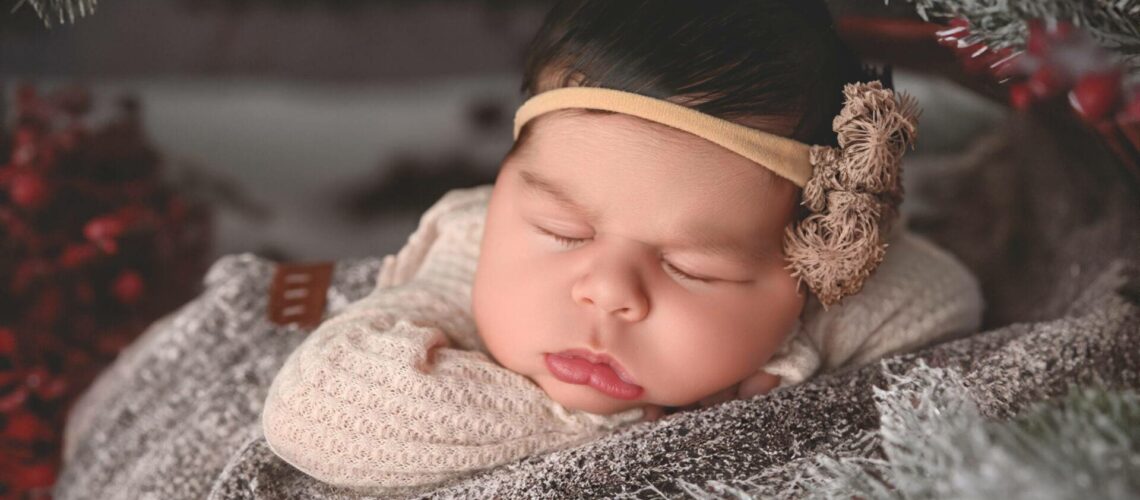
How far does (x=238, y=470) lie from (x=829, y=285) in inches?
20.2

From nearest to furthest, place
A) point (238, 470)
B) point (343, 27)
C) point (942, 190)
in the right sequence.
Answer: point (238, 470) < point (942, 190) < point (343, 27)

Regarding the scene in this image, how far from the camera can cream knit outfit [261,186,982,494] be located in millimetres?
744

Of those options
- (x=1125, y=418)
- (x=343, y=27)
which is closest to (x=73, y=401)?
(x=343, y=27)

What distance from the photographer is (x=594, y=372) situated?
77 cm

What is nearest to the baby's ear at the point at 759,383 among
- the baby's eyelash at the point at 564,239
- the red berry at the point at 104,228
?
the baby's eyelash at the point at 564,239

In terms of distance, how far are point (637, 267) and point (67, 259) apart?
0.79 meters

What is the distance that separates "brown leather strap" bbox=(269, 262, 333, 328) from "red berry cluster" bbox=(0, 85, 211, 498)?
0.28m

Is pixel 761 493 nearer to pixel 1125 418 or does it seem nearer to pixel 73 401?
pixel 1125 418

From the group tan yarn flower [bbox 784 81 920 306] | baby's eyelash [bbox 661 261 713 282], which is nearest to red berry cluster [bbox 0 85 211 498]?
baby's eyelash [bbox 661 261 713 282]

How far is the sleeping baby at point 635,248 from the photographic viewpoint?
74 cm

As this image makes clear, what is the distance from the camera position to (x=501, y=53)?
165cm

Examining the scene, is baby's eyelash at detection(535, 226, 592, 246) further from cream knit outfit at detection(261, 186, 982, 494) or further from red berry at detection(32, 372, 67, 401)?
red berry at detection(32, 372, 67, 401)

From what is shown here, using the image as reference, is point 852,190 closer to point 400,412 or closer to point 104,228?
point 400,412

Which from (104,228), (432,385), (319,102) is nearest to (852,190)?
(432,385)
